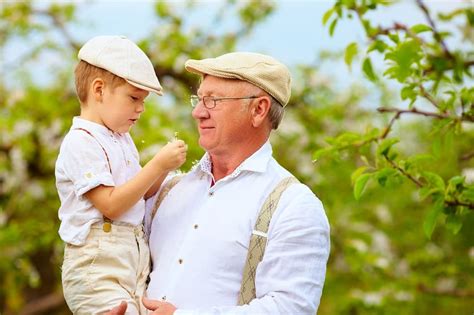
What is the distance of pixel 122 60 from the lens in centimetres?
288

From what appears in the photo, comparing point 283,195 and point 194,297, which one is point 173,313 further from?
point 283,195

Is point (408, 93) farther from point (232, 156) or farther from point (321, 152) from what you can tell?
point (232, 156)

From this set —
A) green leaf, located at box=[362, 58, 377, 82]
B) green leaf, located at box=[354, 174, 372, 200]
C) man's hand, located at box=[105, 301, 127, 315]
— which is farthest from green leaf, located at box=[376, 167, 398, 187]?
man's hand, located at box=[105, 301, 127, 315]

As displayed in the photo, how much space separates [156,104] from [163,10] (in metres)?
0.90

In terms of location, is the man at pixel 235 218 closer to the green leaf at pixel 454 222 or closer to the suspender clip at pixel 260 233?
the suspender clip at pixel 260 233

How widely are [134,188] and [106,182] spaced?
0.28ft

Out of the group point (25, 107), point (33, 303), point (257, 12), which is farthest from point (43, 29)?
point (33, 303)

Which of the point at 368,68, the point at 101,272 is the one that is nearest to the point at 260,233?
the point at 101,272

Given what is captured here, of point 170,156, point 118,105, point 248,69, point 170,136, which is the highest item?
point 248,69

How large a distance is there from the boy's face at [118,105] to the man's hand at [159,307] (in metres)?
0.55

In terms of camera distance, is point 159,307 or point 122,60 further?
point 122,60

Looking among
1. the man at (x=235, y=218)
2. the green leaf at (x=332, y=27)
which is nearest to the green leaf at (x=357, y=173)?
the green leaf at (x=332, y=27)

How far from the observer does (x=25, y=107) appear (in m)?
8.98

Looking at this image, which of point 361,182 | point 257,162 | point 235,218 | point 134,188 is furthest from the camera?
point 361,182
